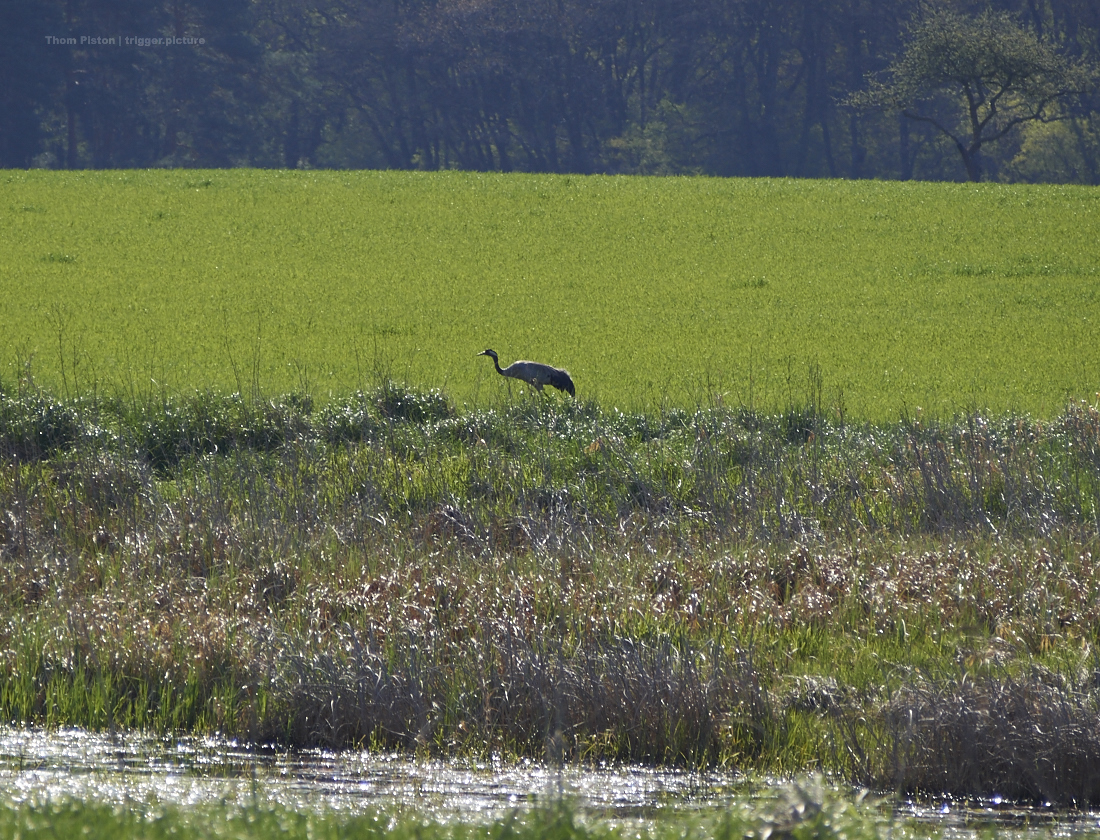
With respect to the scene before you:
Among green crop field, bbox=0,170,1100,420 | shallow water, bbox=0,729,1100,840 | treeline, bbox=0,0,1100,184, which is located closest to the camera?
shallow water, bbox=0,729,1100,840

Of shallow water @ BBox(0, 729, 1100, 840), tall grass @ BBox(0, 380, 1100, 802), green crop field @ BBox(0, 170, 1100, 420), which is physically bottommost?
shallow water @ BBox(0, 729, 1100, 840)

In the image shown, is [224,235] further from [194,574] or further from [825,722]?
[825,722]

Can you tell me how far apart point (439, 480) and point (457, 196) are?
55.5 ft

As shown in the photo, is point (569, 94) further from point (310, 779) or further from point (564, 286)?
point (310, 779)

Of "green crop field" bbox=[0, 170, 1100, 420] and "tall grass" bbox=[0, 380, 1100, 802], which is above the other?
"green crop field" bbox=[0, 170, 1100, 420]

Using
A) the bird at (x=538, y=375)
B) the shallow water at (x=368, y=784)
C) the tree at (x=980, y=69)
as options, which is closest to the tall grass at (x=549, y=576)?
the shallow water at (x=368, y=784)

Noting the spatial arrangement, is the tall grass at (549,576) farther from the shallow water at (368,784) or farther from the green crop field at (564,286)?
the green crop field at (564,286)

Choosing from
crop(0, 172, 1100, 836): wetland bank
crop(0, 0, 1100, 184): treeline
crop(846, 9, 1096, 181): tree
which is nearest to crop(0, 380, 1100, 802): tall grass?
crop(0, 172, 1100, 836): wetland bank

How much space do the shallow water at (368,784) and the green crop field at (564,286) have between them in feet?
17.6

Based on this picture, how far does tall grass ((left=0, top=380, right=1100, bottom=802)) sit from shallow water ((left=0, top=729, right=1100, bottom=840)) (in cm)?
19

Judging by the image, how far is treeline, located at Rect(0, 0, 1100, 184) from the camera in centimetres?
4891

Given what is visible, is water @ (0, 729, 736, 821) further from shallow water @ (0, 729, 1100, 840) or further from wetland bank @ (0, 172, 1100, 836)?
wetland bank @ (0, 172, 1100, 836)

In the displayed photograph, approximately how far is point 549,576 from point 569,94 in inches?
1789

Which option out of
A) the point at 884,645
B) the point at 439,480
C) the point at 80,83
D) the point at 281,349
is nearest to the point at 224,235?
the point at 281,349
